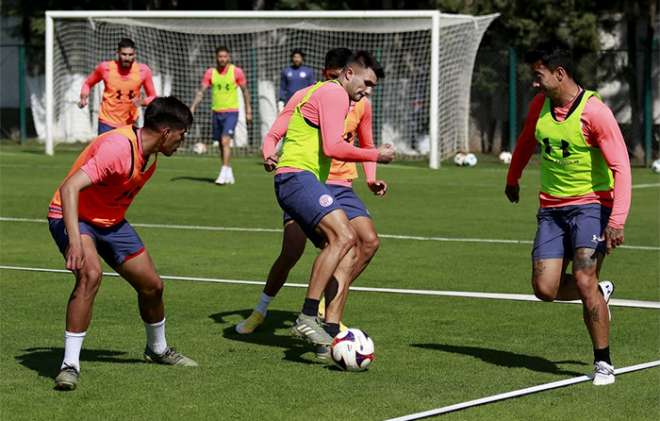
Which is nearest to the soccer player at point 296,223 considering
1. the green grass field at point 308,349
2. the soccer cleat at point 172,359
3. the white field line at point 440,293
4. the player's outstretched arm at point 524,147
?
the green grass field at point 308,349

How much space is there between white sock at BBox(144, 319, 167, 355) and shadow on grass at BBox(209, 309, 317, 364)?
89 centimetres

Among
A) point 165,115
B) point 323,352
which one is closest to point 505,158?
point 323,352

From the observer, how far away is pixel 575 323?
36.2 ft

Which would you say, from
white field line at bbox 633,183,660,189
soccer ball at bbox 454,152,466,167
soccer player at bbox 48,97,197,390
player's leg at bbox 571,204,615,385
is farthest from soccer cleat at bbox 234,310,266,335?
soccer ball at bbox 454,152,466,167

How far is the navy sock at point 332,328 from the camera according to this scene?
375 inches

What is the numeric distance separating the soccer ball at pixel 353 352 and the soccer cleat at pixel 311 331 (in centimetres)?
40

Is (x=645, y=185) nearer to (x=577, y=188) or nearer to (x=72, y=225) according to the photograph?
(x=577, y=188)

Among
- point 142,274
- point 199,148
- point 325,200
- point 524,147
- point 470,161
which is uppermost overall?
point 524,147

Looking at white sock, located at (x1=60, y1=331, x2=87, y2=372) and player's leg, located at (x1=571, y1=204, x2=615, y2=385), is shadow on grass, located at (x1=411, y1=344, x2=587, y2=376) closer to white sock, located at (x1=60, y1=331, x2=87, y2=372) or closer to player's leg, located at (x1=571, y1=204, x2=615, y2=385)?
player's leg, located at (x1=571, y1=204, x2=615, y2=385)

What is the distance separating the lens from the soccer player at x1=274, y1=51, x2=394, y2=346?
9477 mm

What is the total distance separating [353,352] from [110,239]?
1.68 meters

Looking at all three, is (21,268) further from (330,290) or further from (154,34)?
(154,34)

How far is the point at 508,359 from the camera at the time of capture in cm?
955

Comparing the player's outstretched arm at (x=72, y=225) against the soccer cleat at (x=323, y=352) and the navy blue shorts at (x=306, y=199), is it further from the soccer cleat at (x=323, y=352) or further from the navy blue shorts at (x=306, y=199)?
the soccer cleat at (x=323, y=352)
